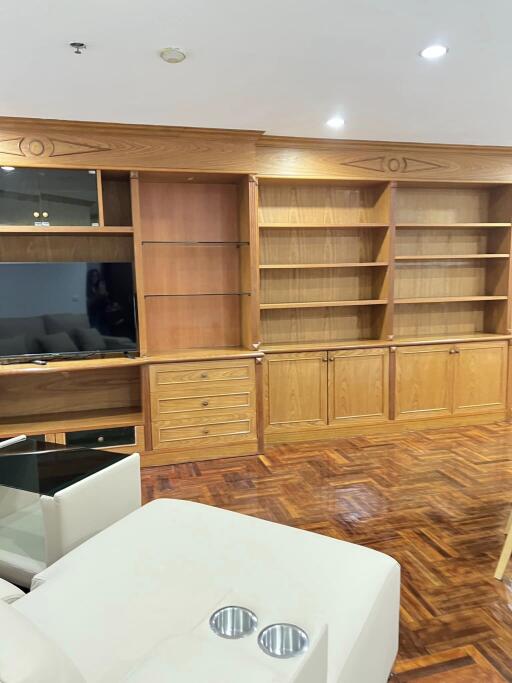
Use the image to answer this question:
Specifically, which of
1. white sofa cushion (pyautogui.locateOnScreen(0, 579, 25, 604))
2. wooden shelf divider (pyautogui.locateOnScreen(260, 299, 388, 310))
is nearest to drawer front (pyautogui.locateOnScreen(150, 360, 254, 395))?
wooden shelf divider (pyautogui.locateOnScreen(260, 299, 388, 310))

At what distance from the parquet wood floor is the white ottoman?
376 millimetres

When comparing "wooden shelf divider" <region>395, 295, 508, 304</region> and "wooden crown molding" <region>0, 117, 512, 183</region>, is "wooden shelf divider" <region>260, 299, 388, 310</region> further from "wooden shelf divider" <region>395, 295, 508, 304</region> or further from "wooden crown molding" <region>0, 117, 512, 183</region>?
"wooden crown molding" <region>0, 117, 512, 183</region>

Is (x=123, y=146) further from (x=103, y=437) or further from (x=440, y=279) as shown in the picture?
(x=440, y=279)

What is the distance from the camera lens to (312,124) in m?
3.35

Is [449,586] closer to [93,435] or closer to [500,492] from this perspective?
[500,492]

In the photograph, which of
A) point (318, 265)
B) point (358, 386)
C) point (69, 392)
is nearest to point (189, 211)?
point (318, 265)

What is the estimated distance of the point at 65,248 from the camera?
357cm

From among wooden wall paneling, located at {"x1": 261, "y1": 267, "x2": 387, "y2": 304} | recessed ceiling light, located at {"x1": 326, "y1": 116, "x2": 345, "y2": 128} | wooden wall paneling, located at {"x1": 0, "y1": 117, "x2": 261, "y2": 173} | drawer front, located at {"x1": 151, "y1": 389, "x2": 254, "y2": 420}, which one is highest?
recessed ceiling light, located at {"x1": 326, "y1": 116, "x2": 345, "y2": 128}

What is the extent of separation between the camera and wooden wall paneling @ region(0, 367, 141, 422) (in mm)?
3596

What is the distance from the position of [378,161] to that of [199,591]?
11.4 feet

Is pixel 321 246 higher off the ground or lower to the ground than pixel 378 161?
lower

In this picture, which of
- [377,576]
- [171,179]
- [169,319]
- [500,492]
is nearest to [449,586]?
[377,576]

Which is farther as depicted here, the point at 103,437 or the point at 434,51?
the point at 103,437

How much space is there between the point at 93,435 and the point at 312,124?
2557 mm
